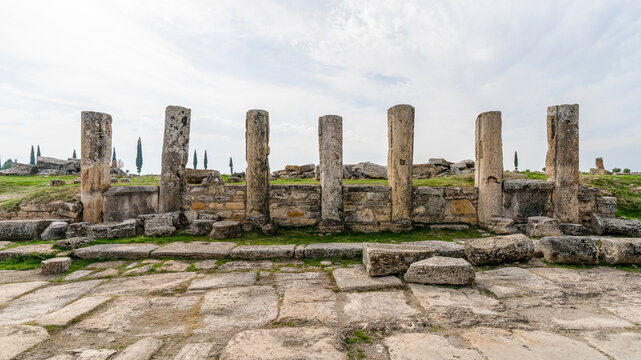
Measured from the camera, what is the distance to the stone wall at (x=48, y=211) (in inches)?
281

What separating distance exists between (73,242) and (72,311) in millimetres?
3228

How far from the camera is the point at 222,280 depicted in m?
4.24

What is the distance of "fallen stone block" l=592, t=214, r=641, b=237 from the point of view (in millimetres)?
6836

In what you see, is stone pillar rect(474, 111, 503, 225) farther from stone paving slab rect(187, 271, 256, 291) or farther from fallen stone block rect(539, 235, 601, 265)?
stone paving slab rect(187, 271, 256, 291)

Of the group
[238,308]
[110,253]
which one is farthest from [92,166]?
[238,308]

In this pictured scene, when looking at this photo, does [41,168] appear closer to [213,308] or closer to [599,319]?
[213,308]

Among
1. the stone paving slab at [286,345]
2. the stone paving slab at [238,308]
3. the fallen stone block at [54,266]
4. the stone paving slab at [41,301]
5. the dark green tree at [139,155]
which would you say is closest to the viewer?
the stone paving slab at [286,345]

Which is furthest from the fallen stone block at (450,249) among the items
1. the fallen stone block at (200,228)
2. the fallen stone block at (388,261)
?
the fallen stone block at (200,228)

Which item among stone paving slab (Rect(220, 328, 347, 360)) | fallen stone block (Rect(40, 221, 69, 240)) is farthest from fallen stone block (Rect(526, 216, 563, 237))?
fallen stone block (Rect(40, 221, 69, 240))

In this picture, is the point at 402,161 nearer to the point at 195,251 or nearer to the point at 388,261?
the point at 388,261

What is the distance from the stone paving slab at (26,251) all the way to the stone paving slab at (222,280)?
323cm

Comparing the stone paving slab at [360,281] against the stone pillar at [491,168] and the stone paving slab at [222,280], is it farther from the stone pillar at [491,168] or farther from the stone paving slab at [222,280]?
the stone pillar at [491,168]

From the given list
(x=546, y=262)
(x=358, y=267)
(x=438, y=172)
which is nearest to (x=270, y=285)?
(x=358, y=267)

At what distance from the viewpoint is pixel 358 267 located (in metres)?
4.79
